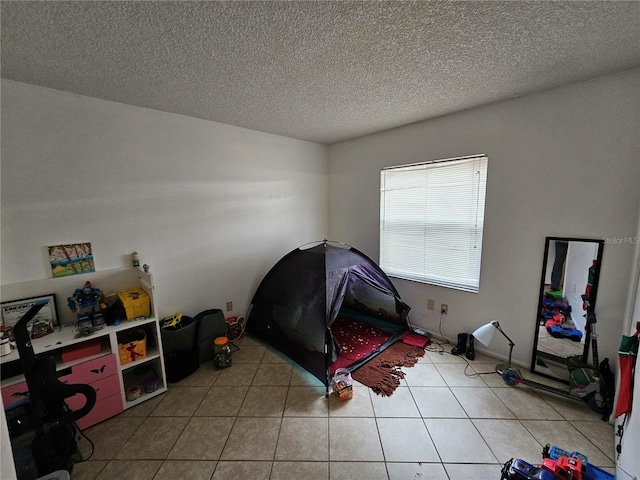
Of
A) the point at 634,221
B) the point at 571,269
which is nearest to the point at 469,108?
the point at 634,221

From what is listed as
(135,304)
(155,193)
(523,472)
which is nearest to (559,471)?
(523,472)

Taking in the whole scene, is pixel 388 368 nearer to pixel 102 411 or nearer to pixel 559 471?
pixel 559 471

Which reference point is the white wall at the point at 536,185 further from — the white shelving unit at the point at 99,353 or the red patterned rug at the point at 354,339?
the white shelving unit at the point at 99,353

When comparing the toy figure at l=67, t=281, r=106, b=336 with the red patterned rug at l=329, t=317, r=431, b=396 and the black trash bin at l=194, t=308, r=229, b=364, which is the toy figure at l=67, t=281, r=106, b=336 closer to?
the black trash bin at l=194, t=308, r=229, b=364

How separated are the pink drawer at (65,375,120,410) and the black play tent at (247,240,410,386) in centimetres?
125

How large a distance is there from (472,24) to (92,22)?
177 cm

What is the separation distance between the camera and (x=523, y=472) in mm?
1120

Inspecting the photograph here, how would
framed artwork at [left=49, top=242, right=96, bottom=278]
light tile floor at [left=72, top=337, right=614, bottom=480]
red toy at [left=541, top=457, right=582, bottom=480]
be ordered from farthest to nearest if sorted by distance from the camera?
framed artwork at [left=49, top=242, right=96, bottom=278] < light tile floor at [left=72, top=337, right=614, bottom=480] < red toy at [left=541, top=457, right=582, bottom=480]

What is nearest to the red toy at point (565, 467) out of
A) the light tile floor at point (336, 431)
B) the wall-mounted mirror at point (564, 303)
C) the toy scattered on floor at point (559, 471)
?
the toy scattered on floor at point (559, 471)

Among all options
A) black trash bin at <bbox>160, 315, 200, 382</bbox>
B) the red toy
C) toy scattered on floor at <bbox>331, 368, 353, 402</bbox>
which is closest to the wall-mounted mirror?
the red toy

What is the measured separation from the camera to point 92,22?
1115mm

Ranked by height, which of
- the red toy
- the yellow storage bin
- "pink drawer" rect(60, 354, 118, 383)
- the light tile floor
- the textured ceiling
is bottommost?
the light tile floor

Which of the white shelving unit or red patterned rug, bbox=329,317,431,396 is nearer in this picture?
the white shelving unit

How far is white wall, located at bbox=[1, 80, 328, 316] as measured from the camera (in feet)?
5.36
